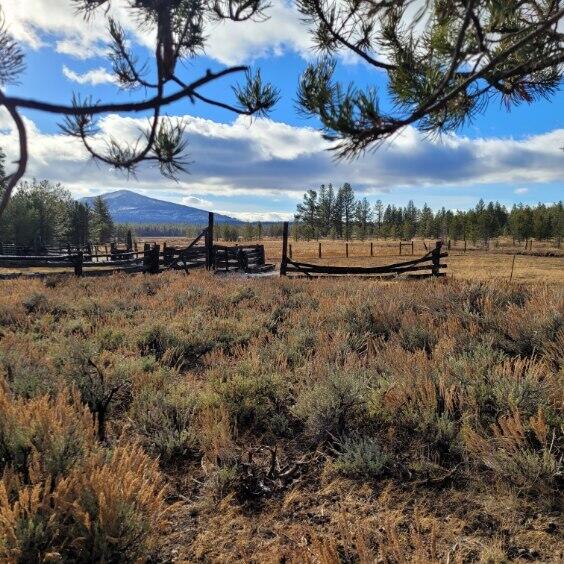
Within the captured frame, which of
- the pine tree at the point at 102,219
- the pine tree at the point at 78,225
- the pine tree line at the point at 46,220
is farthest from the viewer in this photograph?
the pine tree at the point at 102,219

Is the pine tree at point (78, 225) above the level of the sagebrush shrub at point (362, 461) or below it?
above

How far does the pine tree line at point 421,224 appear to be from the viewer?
81.4m

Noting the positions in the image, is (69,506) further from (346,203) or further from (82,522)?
(346,203)

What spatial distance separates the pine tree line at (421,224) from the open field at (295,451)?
82.9m

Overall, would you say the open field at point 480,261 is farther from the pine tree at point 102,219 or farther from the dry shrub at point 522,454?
the pine tree at point 102,219

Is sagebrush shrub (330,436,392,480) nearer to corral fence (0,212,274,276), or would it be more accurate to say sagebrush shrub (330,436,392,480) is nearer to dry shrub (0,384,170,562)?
dry shrub (0,384,170,562)

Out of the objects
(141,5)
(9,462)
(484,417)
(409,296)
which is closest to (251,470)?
(9,462)

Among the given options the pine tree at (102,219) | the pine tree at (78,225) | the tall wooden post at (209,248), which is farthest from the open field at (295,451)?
the pine tree at (102,219)

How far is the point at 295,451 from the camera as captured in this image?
3455 millimetres

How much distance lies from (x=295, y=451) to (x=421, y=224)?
386 feet

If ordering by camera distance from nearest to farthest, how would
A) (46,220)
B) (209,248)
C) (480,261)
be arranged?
(209,248) → (480,261) → (46,220)

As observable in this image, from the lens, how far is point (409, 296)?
27.1 feet

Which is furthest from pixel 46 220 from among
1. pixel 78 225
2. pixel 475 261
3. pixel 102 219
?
pixel 475 261

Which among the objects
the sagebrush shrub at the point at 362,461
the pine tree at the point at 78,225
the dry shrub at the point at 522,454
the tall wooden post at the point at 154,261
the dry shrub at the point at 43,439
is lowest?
the sagebrush shrub at the point at 362,461
